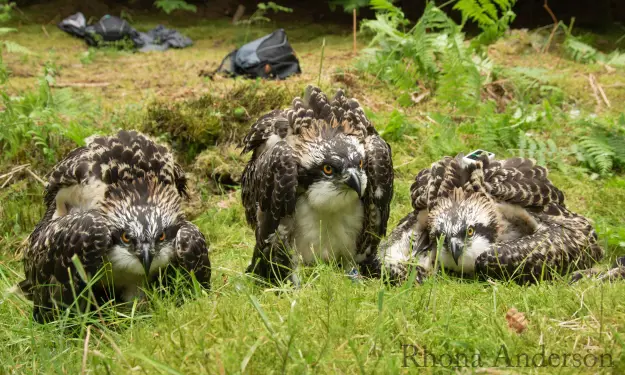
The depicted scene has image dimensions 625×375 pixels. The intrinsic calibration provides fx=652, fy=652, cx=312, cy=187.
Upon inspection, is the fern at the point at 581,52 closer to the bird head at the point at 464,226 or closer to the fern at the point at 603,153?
the fern at the point at 603,153

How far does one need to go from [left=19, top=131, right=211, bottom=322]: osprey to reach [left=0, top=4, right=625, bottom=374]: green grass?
254 millimetres

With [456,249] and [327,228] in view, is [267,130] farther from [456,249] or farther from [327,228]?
[456,249]

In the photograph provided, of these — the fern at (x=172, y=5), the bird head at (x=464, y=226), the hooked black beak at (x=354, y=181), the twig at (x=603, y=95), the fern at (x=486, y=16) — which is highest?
the fern at (x=486, y=16)

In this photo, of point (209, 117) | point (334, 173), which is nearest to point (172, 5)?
point (209, 117)

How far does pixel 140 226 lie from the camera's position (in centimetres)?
478

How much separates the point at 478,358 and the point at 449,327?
0.31 metres

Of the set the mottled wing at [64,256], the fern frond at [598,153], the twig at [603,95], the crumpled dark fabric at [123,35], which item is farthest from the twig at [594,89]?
the crumpled dark fabric at [123,35]

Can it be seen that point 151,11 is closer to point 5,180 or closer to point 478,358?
point 5,180

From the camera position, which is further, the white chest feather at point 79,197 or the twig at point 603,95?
the twig at point 603,95

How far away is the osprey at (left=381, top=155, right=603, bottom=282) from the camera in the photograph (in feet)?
16.6

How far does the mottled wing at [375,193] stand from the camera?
495cm

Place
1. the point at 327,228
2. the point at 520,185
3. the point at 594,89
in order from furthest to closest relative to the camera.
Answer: the point at 594,89
the point at 520,185
the point at 327,228

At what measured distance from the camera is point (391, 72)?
8.97 meters

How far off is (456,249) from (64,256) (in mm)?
2941
